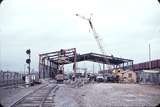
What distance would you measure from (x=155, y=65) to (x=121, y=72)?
6146mm

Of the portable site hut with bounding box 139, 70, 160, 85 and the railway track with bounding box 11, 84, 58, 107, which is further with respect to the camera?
the portable site hut with bounding box 139, 70, 160, 85

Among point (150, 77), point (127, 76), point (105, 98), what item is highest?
point (127, 76)

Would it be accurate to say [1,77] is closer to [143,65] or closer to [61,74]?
[61,74]

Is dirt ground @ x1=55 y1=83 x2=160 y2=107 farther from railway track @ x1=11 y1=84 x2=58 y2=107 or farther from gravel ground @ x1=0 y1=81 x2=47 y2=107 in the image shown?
gravel ground @ x1=0 y1=81 x2=47 y2=107

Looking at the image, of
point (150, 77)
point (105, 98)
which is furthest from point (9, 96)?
point (150, 77)

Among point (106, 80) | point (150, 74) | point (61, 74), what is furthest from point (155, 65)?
point (61, 74)

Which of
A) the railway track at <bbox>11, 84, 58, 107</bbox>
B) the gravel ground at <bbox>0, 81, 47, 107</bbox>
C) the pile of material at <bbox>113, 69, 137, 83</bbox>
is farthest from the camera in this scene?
the pile of material at <bbox>113, 69, 137, 83</bbox>

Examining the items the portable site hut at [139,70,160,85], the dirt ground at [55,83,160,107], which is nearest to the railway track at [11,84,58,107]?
the dirt ground at [55,83,160,107]

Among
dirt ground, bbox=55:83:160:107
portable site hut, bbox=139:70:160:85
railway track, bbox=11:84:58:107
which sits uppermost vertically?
portable site hut, bbox=139:70:160:85

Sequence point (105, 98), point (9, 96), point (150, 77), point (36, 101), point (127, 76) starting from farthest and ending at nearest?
point (127, 76)
point (150, 77)
point (9, 96)
point (105, 98)
point (36, 101)

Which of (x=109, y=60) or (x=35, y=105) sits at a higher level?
(x=109, y=60)

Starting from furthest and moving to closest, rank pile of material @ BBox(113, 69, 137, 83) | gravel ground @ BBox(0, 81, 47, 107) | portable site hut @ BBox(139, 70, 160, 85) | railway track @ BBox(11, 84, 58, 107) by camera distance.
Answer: pile of material @ BBox(113, 69, 137, 83) < portable site hut @ BBox(139, 70, 160, 85) < gravel ground @ BBox(0, 81, 47, 107) < railway track @ BBox(11, 84, 58, 107)

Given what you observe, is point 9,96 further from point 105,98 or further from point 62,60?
point 62,60

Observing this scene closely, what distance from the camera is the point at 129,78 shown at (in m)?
57.6
